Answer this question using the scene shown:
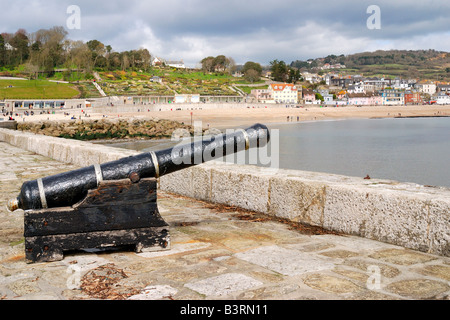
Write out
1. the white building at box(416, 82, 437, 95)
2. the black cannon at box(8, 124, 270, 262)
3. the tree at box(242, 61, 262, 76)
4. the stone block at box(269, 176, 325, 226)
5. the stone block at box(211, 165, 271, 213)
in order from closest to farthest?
1. the black cannon at box(8, 124, 270, 262)
2. the stone block at box(269, 176, 325, 226)
3. the stone block at box(211, 165, 271, 213)
4. the tree at box(242, 61, 262, 76)
5. the white building at box(416, 82, 437, 95)

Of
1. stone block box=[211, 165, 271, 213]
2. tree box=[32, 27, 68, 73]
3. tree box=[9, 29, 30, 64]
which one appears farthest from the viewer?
tree box=[9, 29, 30, 64]

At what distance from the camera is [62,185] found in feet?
11.7

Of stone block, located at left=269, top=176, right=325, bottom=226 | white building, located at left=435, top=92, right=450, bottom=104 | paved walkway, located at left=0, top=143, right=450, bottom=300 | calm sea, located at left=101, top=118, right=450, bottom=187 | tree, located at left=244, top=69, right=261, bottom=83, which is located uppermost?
tree, located at left=244, top=69, right=261, bottom=83

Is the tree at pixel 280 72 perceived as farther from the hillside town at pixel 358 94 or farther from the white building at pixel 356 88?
the white building at pixel 356 88

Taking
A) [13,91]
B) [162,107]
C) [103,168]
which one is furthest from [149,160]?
[13,91]

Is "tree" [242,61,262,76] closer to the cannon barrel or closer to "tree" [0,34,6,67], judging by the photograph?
"tree" [0,34,6,67]

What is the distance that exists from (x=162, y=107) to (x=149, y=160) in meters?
80.9

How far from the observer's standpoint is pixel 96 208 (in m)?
3.61

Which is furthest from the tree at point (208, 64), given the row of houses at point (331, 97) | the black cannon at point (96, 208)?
the black cannon at point (96, 208)

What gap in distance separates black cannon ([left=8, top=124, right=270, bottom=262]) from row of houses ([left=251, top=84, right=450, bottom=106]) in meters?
116

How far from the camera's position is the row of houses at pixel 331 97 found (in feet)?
407

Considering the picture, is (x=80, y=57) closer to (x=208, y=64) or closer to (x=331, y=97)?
(x=208, y=64)

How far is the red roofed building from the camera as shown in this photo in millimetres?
123688

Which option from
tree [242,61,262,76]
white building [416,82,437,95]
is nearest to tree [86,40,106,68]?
tree [242,61,262,76]
